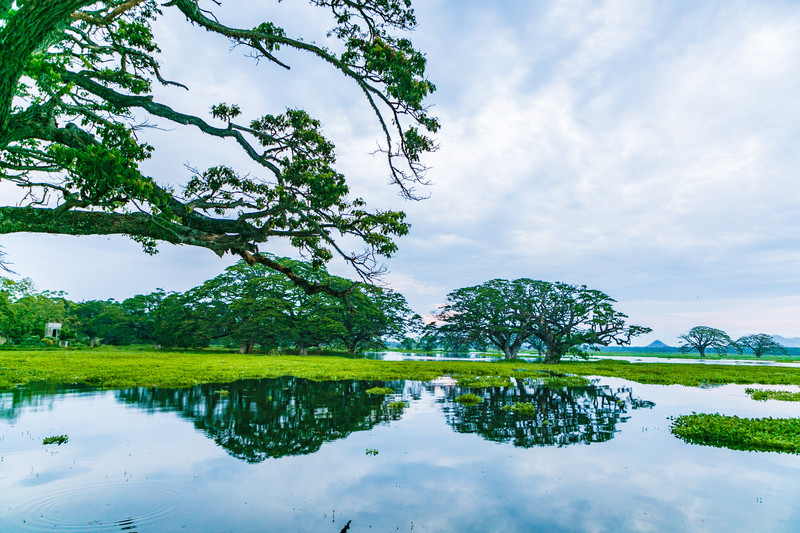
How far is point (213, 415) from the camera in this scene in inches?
585

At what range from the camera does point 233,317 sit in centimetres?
5712

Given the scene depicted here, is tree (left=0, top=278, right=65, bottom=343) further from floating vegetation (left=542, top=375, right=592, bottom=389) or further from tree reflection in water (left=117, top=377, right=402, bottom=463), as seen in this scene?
floating vegetation (left=542, top=375, right=592, bottom=389)

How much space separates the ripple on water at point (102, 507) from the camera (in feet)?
22.0

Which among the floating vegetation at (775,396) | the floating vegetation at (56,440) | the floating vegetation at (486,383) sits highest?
the floating vegetation at (775,396)

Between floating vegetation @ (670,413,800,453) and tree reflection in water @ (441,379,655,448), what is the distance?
89.9 inches

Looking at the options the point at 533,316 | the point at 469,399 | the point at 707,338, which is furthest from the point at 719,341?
the point at 469,399

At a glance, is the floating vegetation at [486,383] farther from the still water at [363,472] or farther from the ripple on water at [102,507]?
the ripple on water at [102,507]

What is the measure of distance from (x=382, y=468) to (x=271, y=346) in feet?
164

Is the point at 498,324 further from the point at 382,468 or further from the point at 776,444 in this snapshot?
the point at 382,468

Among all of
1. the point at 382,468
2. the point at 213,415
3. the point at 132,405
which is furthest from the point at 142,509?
the point at 132,405

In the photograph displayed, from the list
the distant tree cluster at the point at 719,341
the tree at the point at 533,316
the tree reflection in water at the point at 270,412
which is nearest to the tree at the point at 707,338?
the distant tree cluster at the point at 719,341

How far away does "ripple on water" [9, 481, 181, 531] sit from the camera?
6695 mm

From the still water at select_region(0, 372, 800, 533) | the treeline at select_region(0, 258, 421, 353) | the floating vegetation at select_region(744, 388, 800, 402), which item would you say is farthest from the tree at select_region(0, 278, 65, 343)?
the floating vegetation at select_region(744, 388, 800, 402)

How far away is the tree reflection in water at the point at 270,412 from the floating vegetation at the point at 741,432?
10331 millimetres
